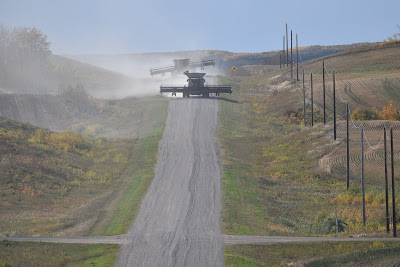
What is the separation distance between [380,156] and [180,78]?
64824 mm

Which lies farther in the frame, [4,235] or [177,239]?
[4,235]

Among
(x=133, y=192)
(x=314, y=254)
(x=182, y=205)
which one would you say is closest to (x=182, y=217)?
(x=182, y=205)

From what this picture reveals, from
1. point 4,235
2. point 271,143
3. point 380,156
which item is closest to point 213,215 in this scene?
point 4,235

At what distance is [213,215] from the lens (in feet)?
136

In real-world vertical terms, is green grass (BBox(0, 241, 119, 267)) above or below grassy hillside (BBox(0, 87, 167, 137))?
below

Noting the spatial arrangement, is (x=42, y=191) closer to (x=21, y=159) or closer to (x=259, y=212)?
(x=21, y=159)

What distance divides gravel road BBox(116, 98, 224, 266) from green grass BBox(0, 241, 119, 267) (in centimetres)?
87

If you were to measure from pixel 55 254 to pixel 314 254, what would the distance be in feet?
41.6

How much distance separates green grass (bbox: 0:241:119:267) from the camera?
30.4 meters

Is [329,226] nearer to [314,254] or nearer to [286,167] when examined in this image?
[314,254]

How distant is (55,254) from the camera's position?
105 ft

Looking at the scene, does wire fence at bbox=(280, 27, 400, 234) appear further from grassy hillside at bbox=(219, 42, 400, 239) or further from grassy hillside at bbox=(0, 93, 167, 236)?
grassy hillside at bbox=(0, 93, 167, 236)

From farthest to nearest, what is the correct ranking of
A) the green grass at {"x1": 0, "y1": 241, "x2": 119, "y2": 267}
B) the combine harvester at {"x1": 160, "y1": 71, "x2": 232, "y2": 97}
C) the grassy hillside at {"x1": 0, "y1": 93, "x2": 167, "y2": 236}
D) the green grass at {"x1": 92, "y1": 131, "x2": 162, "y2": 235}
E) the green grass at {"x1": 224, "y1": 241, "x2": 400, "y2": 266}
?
the combine harvester at {"x1": 160, "y1": 71, "x2": 232, "y2": 97}
the grassy hillside at {"x1": 0, "y1": 93, "x2": 167, "y2": 236}
the green grass at {"x1": 92, "y1": 131, "x2": 162, "y2": 235}
the green grass at {"x1": 0, "y1": 241, "x2": 119, "y2": 267}
the green grass at {"x1": 224, "y1": 241, "x2": 400, "y2": 266}

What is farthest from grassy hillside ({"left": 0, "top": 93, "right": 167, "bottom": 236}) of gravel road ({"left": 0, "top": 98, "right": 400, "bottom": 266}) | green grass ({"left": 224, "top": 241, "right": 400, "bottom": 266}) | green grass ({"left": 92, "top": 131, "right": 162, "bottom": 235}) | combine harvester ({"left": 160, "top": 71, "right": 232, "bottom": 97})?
combine harvester ({"left": 160, "top": 71, "right": 232, "bottom": 97})
